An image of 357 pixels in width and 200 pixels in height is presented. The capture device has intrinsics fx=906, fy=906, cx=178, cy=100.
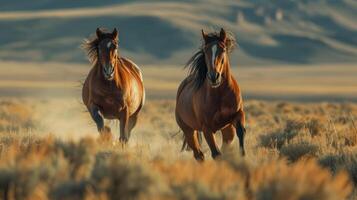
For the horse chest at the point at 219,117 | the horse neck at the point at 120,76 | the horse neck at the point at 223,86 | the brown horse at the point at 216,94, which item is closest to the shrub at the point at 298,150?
the brown horse at the point at 216,94

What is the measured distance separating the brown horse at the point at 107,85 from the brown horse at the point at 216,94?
201 centimetres

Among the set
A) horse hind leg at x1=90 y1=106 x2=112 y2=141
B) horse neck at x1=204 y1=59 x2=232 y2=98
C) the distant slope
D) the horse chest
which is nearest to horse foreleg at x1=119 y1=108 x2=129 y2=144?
horse hind leg at x1=90 y1=106 x2=112 y2=141

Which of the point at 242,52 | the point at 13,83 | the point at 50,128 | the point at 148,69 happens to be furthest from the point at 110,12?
the point at 50,128

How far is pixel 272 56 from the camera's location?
137500 mm

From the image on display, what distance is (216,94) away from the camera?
39.0 ft

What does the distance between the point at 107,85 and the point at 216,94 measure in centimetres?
332

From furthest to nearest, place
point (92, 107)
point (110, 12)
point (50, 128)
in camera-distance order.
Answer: point (110, 12)
point (50, 128)
point (92, 107)

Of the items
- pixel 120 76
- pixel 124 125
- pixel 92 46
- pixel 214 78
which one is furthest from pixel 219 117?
pixel 92 46

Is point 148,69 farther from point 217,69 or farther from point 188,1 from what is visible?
point 217,69

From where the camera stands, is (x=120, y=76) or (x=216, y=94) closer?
(x=216, y=94)

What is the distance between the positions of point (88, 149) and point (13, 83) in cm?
7582

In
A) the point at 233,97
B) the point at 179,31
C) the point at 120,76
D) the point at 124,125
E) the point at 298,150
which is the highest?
the point at 233,97

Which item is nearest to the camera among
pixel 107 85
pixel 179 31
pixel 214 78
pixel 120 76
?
pixel 214 78

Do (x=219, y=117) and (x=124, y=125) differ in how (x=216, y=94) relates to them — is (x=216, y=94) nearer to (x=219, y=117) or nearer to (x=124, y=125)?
(x=219, y=117)
